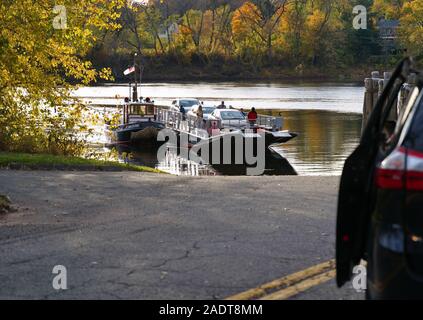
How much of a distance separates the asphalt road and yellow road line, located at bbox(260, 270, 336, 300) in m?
0.08

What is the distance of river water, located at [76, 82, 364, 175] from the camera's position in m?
39.2

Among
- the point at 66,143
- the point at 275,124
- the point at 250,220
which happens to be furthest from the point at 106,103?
the point at 250,220

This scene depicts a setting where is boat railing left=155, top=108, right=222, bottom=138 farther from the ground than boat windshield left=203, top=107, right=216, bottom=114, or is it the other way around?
boat windshield left=203, top=107, right=216, bottom=114

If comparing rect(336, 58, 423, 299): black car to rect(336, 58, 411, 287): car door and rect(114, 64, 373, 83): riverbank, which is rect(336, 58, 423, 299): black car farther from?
rect(114, 64, 373, 83): riverbank

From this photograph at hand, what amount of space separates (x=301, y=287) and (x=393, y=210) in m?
2.41

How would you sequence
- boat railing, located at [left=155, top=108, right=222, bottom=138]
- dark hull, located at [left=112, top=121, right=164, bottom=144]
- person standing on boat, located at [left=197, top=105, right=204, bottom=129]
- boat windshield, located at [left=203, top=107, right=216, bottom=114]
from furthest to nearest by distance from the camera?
boat windshield, located at [left=203, top=107, right=216, bottom=114]
dark hull, located at [left=112, top=121, right=164, bottom=144]
person standing on boat, located at [left=197, top=105, right=204, bottom=129]
boat railing, located at [left=155, top=108, right=222, bottom=138]

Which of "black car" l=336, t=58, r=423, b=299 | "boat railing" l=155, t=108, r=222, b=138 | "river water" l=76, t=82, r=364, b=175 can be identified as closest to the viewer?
"black car" l=336, t=58, r=423, b=299

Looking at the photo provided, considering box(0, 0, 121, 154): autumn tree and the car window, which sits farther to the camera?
box(0, 0, 121, 154): autumn tree

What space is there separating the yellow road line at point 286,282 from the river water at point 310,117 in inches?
678

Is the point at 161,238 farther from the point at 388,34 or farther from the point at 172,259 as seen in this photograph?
the point at 388,34

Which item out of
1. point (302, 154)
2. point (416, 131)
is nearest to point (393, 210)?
point (416, 131)

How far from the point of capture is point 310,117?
61406 mm

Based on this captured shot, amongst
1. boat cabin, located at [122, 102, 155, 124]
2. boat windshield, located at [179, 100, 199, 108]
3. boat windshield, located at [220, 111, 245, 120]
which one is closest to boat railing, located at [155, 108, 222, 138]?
boat windshield, located at [220, 111, 245, 120]

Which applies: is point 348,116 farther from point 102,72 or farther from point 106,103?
point 102,72
